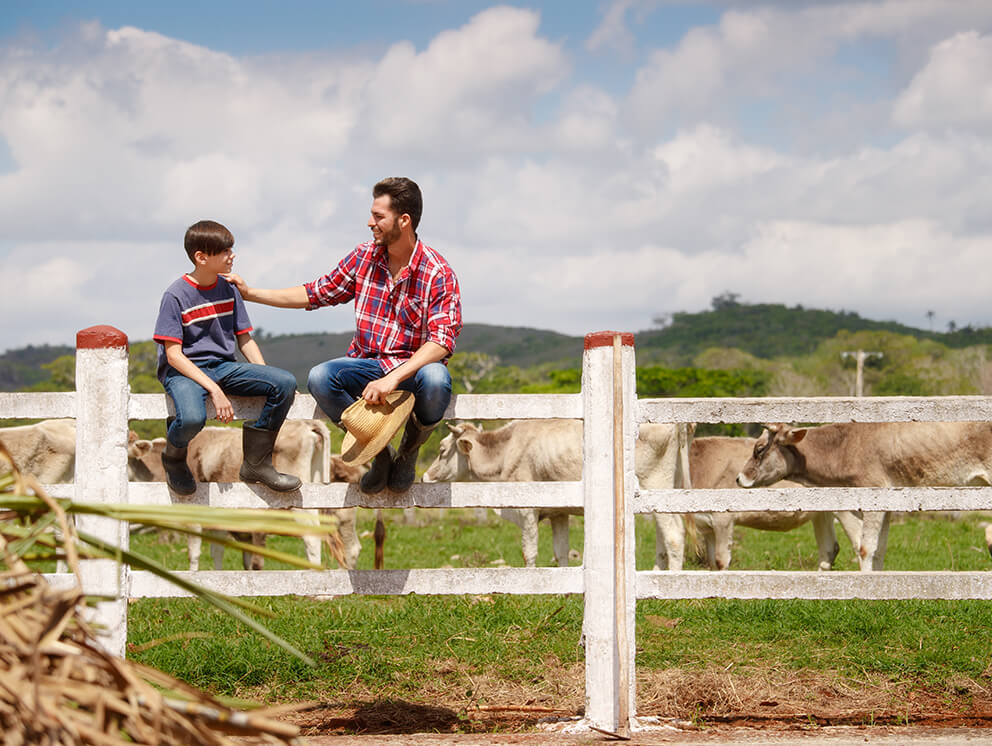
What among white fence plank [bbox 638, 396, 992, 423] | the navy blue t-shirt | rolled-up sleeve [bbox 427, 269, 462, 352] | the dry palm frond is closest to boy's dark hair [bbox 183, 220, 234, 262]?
the navy blue t-shirt

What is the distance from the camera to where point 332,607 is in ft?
26.6

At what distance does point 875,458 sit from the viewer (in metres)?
11.1

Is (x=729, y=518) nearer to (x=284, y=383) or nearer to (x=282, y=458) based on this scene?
(x=282, y=458)

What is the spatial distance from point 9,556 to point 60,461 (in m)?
11.7

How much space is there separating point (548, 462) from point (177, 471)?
761 centimetres

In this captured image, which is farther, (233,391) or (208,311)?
(208,311)

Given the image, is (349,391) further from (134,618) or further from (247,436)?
(134,618)

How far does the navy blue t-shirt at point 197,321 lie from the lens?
4.84m

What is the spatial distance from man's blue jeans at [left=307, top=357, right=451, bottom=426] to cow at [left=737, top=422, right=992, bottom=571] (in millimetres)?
7078

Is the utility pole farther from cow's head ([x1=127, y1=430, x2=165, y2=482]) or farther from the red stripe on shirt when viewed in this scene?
the red stripe on shirt

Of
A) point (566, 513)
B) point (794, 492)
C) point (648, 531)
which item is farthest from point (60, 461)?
point (794, 492)

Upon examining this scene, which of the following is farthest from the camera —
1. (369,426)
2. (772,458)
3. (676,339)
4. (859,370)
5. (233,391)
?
(676,339)

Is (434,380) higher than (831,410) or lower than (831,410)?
higher

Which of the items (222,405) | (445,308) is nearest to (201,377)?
(222,405)
